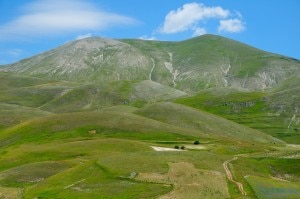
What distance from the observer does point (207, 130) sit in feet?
622

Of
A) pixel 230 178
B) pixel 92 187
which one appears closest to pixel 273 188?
pixel 230 178

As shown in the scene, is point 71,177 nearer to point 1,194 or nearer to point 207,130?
point 1,194

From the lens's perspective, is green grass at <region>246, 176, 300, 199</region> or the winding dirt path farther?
the winding dirt path

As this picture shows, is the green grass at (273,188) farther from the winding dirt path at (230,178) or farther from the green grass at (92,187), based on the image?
the green grass at (92,187)

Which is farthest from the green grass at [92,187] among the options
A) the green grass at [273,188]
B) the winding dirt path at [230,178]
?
the green grass at [273,188]

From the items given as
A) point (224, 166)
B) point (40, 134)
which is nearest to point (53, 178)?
point (224, 166)

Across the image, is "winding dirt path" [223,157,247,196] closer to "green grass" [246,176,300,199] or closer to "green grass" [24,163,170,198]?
"green grass" [246,176,300,199]

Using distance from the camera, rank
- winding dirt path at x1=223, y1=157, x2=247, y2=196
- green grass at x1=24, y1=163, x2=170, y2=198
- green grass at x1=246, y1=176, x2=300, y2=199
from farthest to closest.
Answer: winding dirt path at x1=223, y1=157, x2=247, y2=196
green grass at x1=24, y1=163, x2=170, y2=198
green grass at x1=246, y1=176, x2=300, y2=199

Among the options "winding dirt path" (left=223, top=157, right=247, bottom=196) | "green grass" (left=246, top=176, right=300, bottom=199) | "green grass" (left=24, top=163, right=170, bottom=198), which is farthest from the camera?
"winding dirt path" (left=223, top=157, right=247, bottom=196)

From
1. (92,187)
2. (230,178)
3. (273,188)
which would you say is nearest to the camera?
(273,188)

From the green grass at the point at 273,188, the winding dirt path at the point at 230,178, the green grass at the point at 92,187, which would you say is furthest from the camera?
the winding dirt path at the point at 230,178

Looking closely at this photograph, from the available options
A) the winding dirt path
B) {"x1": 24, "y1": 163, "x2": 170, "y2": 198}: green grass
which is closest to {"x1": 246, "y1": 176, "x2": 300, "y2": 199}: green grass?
the winding dirt path

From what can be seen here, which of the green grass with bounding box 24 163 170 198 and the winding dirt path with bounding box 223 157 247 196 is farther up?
the winding dirt path with bounding box 223 157 247 196

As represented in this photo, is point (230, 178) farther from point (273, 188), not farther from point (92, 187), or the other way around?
point (92, 187)
